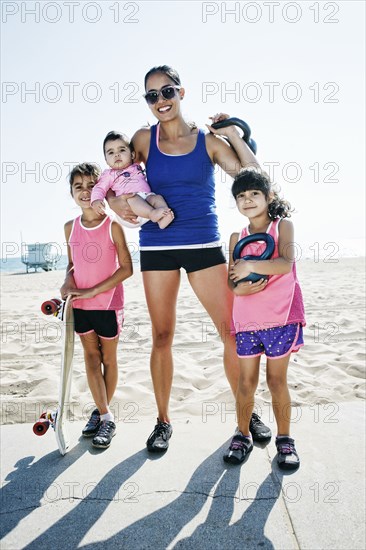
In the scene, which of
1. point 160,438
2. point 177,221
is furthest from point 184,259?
point 160,438

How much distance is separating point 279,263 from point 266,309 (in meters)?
0.26

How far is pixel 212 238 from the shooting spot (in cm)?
268

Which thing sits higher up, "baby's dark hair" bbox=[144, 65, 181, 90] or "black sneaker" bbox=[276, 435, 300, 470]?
"baby's dark hair" bbox=[144, 65, 181, 90]

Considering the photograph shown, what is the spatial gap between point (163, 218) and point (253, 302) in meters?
0.67

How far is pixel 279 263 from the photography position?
2.40 m

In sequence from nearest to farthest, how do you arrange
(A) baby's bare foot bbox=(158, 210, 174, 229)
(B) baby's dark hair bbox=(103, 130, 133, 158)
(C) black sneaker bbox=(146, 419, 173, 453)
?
(A) baby's bare foot bbox=(158, 210, 174, 229)
(C) black sneaker bbox=(146, 419, 173, 453)
(B) baby's dark hair bbox=(103, 130, 133, 158)

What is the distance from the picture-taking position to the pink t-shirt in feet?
8.84

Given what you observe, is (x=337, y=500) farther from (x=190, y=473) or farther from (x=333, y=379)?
(x=333, y=379)

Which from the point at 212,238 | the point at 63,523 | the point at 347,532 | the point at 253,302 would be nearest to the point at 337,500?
the point at 347,532

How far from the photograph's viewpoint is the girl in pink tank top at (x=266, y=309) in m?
2.44

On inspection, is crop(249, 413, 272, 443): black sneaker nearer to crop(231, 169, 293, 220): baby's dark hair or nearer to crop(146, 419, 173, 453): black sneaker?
crop(146, 419, 173, 453): black sneaker

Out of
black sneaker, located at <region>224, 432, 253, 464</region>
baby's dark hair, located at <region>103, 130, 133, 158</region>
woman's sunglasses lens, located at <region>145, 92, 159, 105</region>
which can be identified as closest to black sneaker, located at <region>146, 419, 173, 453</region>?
black sneaker, located at <region>224, 432, 253, 464</region>

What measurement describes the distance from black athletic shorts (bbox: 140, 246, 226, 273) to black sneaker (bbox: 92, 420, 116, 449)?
100 centimetres

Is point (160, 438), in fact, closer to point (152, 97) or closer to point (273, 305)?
point (273, 305)
